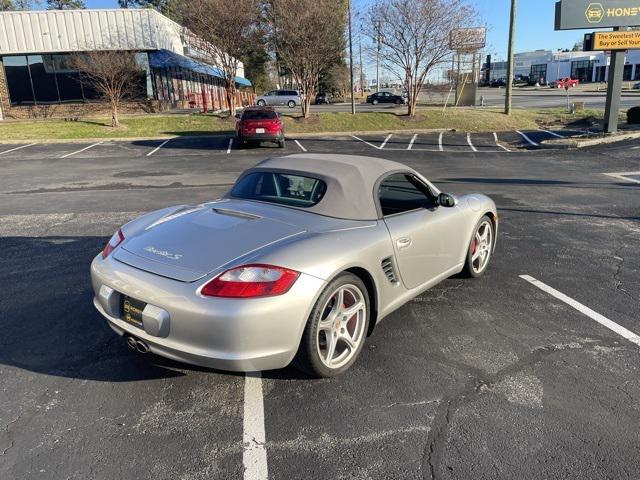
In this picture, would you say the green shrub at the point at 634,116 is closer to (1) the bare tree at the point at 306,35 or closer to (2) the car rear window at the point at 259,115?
(1) the bare tree at the point at 306,35

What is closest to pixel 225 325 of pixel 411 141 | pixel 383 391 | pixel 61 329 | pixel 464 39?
pixel 383 391

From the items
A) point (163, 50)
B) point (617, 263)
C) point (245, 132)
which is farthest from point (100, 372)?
point (163, 50)

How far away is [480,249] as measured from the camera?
497cm

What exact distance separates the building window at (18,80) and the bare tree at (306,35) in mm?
15686

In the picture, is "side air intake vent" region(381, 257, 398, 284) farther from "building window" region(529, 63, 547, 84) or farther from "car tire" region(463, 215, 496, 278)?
"building window" region(529, 63, 547, 84)

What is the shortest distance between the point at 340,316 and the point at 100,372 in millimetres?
1653

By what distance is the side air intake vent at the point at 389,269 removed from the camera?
3467mm

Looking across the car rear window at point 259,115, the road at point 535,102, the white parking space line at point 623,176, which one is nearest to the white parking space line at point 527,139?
the white parking space line at point 623,176

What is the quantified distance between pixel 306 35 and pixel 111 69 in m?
9.79

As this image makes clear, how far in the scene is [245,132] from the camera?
61.6 feet

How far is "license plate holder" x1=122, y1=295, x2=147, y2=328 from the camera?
2.90 meters

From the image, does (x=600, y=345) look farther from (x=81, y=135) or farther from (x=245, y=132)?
(x=81, y=135)

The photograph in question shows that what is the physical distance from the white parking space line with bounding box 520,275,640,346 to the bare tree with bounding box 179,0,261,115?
23.1 meters

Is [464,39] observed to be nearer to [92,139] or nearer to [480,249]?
[92,139]
